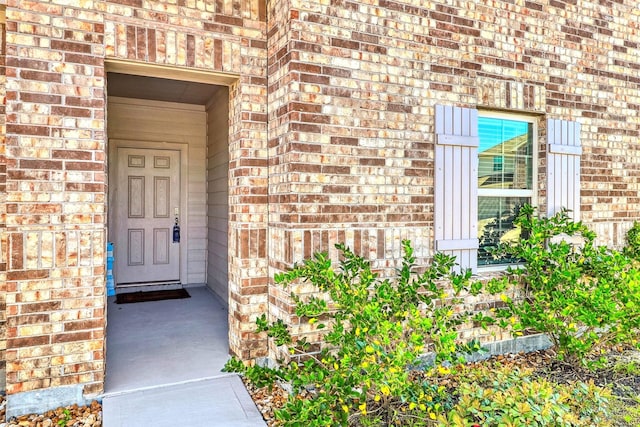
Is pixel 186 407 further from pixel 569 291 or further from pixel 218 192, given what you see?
pixel 218 192

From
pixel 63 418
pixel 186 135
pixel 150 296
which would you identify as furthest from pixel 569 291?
pixel 186 135

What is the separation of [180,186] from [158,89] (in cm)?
146

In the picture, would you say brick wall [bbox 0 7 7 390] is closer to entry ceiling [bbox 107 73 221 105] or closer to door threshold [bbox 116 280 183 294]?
entry ceiling [bbox 107 73 221 105]

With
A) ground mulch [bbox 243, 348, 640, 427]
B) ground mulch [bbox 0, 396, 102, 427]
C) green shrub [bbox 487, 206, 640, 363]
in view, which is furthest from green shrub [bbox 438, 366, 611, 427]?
ground mulch [bbox 0, 396, 102, 427]

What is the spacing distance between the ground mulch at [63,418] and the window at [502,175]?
3239 millimetres

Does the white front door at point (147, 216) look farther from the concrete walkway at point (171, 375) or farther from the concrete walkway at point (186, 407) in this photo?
the concrete walkway at point (186, 407)

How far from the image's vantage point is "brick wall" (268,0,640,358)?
9.96 ft

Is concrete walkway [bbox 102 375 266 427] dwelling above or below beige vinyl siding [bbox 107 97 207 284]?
below

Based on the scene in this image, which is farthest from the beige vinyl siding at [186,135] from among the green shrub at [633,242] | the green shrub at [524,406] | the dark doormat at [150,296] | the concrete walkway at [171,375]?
the green shrub at [633,242]

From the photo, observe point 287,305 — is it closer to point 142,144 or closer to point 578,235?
point 578,235

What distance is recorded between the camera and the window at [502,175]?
12.7 ft

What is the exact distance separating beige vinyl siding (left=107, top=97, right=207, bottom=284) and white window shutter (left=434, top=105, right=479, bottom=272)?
390 centimetres

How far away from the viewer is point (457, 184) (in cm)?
359

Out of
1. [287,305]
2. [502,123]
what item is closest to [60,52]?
[287,305]
